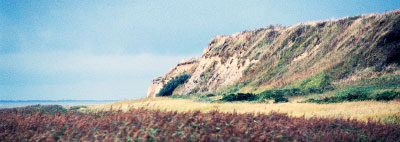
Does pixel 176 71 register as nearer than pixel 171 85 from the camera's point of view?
No

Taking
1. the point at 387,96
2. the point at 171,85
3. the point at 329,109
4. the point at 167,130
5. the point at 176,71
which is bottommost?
the point at 329,109

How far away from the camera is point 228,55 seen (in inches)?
2938

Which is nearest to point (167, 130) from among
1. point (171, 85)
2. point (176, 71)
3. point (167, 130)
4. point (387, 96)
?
point (167, 130)

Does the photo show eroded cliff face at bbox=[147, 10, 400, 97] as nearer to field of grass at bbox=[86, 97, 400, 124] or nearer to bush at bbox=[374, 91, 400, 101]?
bush at bbox=[374, 91, 400, 101]

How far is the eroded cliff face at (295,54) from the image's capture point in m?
39.7

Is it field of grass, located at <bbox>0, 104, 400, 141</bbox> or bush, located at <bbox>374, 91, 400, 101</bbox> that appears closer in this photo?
field of grass, located at <bbox>0, 104, 400, 141</bbox>

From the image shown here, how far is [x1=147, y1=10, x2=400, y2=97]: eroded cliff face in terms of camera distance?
130ft

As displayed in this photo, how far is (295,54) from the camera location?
54438 millimetres

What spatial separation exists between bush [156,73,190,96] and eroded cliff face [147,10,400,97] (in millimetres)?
1702

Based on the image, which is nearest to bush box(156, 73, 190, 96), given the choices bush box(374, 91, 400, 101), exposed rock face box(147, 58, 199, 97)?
exposed rock face box(147, 58, 199, 97)

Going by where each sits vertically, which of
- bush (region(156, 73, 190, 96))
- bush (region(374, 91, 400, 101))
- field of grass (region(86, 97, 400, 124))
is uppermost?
bush (region(156, 73, 190, 96))

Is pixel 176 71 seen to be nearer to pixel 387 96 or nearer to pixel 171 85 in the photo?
pixel 171 85

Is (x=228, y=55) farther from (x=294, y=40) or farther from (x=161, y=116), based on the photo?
(x=161, y=116)

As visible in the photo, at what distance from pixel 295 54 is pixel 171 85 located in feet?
114
